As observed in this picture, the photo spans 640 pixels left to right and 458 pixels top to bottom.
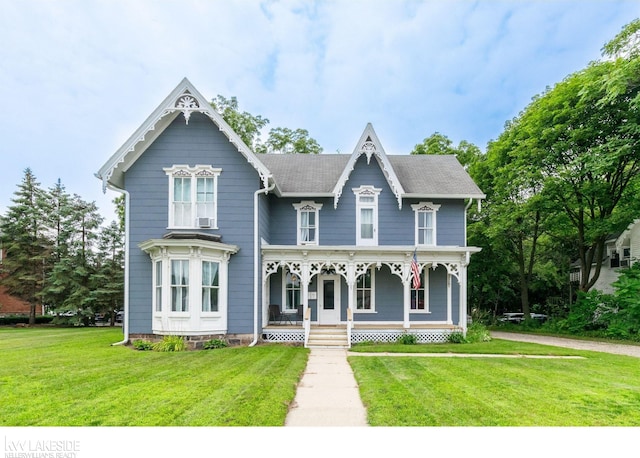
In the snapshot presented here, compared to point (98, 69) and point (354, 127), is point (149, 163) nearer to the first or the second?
point (98, 69)

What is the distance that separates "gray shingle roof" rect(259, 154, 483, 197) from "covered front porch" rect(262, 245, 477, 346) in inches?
122

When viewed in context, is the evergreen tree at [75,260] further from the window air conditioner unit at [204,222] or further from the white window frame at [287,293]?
the window air conditioner unit at [204,222]

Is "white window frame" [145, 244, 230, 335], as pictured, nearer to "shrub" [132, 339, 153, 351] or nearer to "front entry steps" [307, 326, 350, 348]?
"shrub" [132, 339, 153, 351]

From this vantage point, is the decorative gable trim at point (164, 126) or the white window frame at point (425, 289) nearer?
the decorative gable trim at point (164, 126)

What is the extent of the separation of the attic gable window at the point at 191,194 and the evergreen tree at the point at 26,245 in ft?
70.2

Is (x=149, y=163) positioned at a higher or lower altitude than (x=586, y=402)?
higher

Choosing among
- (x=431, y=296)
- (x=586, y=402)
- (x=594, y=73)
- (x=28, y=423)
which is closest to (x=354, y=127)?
(x=431, y=296)

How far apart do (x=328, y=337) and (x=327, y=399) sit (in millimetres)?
7813

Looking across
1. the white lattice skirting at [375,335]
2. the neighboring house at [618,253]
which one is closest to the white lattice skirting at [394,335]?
the white lattice skirting at [375,335]

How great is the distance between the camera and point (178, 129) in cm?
1486

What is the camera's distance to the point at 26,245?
30.6 meters

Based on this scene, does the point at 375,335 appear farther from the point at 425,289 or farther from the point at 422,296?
the point at 425,289

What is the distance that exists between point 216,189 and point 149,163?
264cm

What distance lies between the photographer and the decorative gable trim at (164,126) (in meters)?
14.0
